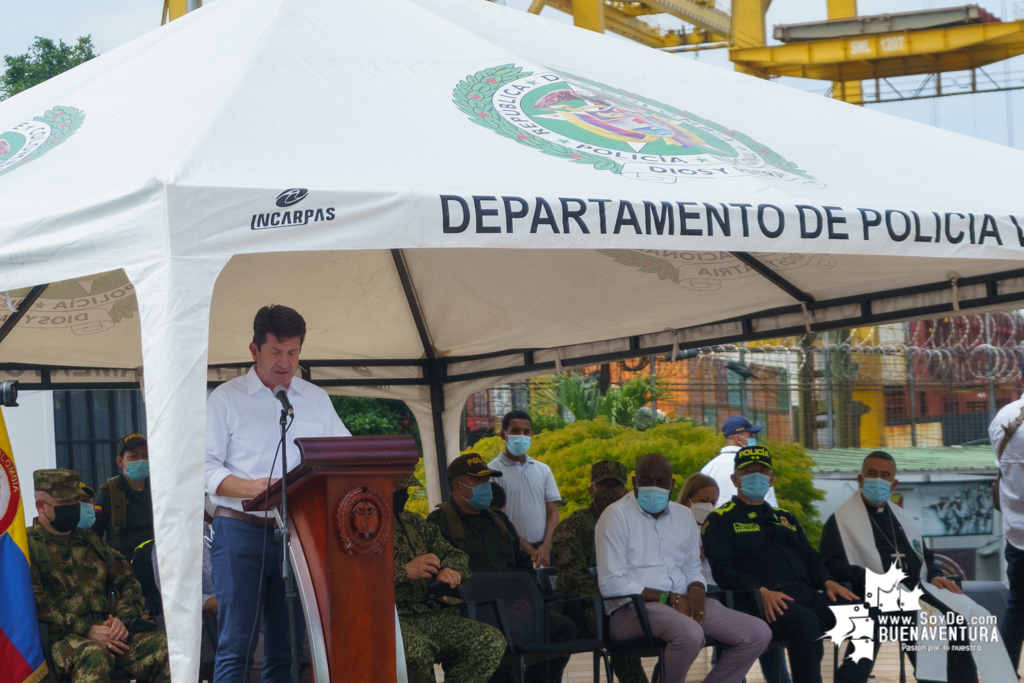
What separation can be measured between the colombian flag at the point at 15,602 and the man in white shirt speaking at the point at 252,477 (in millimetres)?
864

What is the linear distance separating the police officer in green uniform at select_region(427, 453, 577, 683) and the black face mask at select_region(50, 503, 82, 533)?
1.92m

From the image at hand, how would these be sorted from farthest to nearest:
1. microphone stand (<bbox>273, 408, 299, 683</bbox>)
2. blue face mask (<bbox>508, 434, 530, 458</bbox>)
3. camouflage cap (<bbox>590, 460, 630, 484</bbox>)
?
blue face mask (<bbox>508, 434, 530, 458</bbox>) < camouflage cap (<bbox>590, 460, 630, 484</bbox>) < microphone stand (<bbox>273, 408, 299, 683</bbox>)

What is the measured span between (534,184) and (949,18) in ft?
65.1

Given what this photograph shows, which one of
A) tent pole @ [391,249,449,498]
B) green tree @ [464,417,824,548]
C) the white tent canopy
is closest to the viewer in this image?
the white tent canopy

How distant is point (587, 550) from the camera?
6.73 meters

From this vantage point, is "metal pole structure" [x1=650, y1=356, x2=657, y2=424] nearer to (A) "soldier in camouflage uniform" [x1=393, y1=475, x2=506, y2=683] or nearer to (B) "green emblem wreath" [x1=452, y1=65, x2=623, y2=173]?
(A) "soldier in camouflage uniform" [x1=393, y1=475, x2=506, y2=683]

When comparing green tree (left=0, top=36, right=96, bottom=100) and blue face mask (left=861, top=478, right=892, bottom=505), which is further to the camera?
green tree (left=0, top=36, right=96, bottom=100)

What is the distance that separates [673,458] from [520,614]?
537cm

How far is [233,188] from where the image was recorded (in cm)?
357

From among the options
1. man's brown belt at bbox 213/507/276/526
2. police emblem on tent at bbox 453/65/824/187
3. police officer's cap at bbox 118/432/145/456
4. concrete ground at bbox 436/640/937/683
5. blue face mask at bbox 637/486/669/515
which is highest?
police emblem on tent at bbox 453/65/824/187

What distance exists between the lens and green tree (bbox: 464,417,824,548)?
10.8 metres

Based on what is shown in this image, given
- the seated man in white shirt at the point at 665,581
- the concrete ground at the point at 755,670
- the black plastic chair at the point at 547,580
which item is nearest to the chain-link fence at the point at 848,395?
the concrete ground at the point at 755,670

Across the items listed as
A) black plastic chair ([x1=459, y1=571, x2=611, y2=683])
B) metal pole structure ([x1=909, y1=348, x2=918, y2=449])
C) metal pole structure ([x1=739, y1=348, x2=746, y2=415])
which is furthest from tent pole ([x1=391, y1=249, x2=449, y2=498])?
metal pole structure ([x1=909, y1=348, x2=918, y2=449])

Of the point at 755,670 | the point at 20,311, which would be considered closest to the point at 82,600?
the point at 20,311
